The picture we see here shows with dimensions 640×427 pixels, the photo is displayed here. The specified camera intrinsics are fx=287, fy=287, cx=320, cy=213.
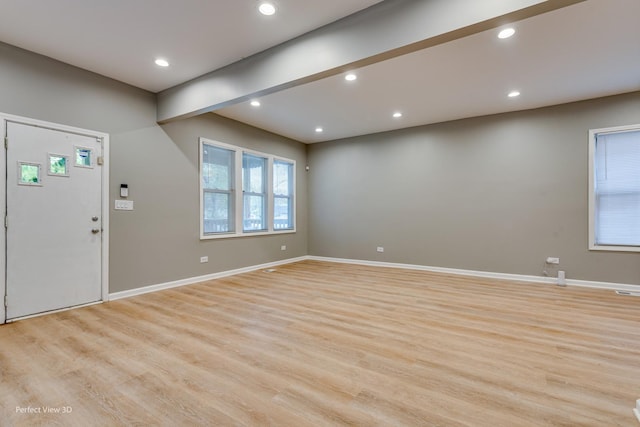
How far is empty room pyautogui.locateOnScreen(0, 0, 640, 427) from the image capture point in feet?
6.19

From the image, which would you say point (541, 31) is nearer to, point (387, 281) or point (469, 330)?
point (469, 330)

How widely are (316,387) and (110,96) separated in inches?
168

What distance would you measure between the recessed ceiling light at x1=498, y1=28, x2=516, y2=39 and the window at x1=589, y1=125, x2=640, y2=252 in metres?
2.90

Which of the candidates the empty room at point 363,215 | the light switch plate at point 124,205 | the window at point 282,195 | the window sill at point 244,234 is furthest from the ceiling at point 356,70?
the window sill at point 244,234

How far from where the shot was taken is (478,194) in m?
5.23

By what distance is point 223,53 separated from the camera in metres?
3.15

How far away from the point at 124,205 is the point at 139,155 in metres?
0.74

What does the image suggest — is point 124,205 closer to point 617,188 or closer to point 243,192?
point 243,192

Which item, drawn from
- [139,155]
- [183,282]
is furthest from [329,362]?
[139,155]

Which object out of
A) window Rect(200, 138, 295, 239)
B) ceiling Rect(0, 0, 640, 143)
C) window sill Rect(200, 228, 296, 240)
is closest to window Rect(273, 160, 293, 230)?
window Rect(200, 138, 295, 239)

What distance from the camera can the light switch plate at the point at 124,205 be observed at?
12.6 feet

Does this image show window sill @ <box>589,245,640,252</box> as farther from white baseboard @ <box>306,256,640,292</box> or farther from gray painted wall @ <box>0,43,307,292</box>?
gray painted wall @ <box>0,43,307,292</box>

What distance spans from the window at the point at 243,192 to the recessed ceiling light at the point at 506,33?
4.28m

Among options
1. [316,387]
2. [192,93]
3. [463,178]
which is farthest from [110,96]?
[463,178]
